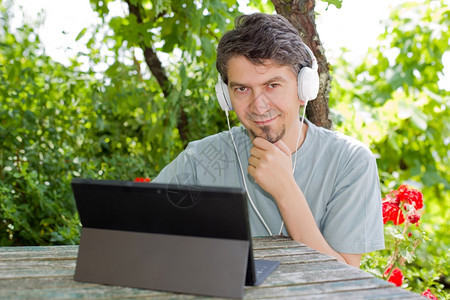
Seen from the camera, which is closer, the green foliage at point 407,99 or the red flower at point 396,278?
the red flower at point 396,278

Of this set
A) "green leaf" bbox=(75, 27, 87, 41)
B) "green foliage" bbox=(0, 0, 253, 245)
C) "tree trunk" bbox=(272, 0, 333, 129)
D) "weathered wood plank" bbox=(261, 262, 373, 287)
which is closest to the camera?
"weathered wood plank" bbox=(261, 262, 373, 287)

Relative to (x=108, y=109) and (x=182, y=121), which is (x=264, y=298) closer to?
(x=182, y=121)

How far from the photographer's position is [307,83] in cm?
171

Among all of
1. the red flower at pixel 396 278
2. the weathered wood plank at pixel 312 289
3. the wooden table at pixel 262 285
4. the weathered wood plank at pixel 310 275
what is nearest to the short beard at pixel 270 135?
the wooden table at pixel 262 285

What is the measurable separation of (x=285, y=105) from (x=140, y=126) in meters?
2.13

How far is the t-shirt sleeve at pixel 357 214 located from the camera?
1.62m

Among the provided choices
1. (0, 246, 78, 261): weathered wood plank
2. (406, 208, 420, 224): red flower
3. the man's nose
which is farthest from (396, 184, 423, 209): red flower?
(0, 246, 78, 261): weathered wood plank

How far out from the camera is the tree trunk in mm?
2160

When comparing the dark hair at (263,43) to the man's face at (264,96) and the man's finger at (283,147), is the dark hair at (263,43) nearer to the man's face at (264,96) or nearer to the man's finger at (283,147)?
the man's face at (264,96)

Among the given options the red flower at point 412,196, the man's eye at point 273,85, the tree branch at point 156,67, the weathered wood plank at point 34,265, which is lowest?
the weathered wood plank at point 34,265

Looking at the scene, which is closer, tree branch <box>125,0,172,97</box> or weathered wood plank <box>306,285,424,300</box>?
weathered wood plank <box>306,285,424,300</box>

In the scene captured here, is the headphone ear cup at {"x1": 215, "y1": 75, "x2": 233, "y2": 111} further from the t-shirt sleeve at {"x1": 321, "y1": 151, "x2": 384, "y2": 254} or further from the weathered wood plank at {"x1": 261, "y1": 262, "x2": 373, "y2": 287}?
the weathered wood plank at {"x1": 261, "y1": 262, "x2": 373, "y2": 287}

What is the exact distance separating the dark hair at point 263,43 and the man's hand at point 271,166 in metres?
0.27

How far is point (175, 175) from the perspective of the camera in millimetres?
1968
